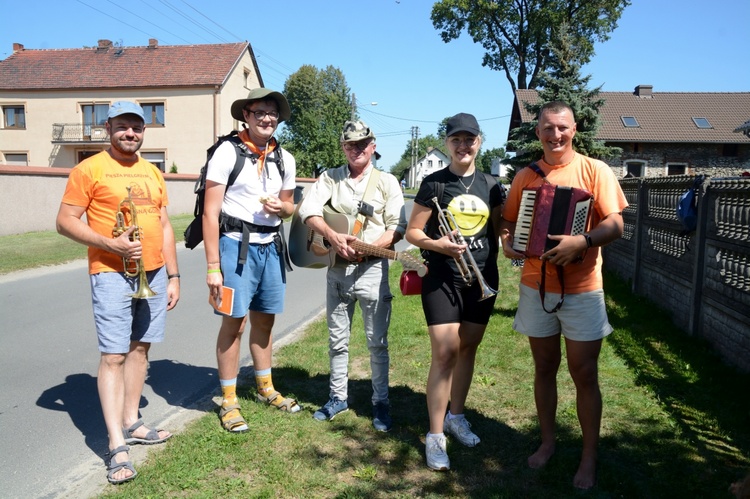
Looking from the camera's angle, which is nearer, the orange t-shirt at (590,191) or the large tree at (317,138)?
the orange t-shirt at (590,191)

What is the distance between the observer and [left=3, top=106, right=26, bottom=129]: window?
124ft

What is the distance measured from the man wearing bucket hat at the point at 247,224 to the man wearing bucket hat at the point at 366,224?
0.28 m

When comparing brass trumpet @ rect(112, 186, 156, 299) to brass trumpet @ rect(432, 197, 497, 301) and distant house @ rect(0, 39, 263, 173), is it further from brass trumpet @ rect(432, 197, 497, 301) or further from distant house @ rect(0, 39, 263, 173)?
distant house @ rect(0, 39, 263, 173)

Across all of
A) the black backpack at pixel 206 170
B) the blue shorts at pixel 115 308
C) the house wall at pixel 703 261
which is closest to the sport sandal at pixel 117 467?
the blue shorts at pixel 115 308

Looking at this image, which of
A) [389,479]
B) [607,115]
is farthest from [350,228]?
[607,115]

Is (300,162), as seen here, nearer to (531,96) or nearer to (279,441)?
(531,96)

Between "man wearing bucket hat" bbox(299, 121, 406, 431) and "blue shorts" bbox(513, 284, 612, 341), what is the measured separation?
1106 mm

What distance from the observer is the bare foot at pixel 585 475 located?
340 centimetres

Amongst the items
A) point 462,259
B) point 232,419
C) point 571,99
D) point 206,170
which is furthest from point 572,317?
point 571,99

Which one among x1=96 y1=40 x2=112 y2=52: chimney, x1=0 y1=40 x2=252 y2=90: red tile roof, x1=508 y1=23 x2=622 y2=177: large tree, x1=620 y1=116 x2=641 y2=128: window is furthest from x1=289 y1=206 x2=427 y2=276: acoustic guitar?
x1=96 y1=40 x2=112 y2=52: chimney

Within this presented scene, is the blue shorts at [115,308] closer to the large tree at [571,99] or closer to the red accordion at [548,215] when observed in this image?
the red accordion at [548,215]

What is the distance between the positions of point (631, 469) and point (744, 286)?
99.4 inches

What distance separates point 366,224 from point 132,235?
4.99 feet

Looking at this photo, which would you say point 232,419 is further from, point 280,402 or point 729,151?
point 729,151
